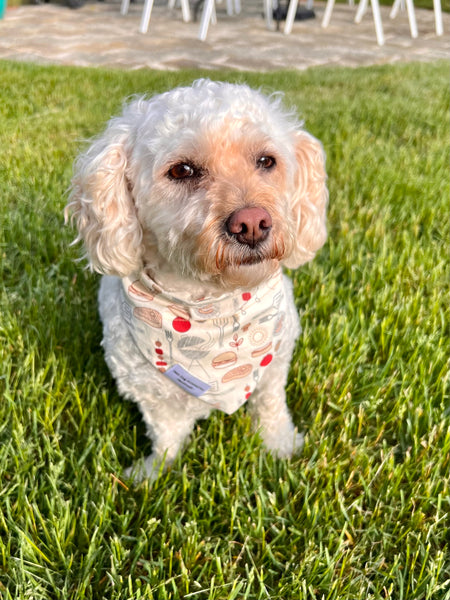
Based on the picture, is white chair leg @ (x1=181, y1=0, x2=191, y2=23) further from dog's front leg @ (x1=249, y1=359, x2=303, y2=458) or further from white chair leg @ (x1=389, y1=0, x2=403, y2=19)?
dog's front leg @ (x1=249, y1=359, x2=303, y2=458)

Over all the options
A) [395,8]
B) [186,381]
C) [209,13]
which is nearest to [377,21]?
[209,13]

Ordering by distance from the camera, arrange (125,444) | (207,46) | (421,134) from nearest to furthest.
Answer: (125,444)
(421,134)
(207,46)

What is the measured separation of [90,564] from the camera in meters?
1.76

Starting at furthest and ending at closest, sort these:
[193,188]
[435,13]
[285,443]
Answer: [435,13] < [285,443] < [193,188]

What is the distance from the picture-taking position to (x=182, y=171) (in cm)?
189

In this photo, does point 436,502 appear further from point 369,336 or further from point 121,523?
point 121,523

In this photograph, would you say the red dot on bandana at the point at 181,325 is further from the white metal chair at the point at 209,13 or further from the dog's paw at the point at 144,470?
the white metal chair at the point at 209,13

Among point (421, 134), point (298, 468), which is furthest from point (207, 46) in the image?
point (298, 468)

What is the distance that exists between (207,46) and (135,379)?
1036 cm

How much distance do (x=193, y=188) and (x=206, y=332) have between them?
22.8 inches

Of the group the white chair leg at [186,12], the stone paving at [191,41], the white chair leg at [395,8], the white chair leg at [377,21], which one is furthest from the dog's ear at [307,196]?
the white chair leg at [395,8]

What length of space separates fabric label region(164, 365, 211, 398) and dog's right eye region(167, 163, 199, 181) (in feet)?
2.51

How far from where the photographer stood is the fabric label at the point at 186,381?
2139 millimetres

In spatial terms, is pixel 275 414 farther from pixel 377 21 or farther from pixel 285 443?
pixel 377 21
